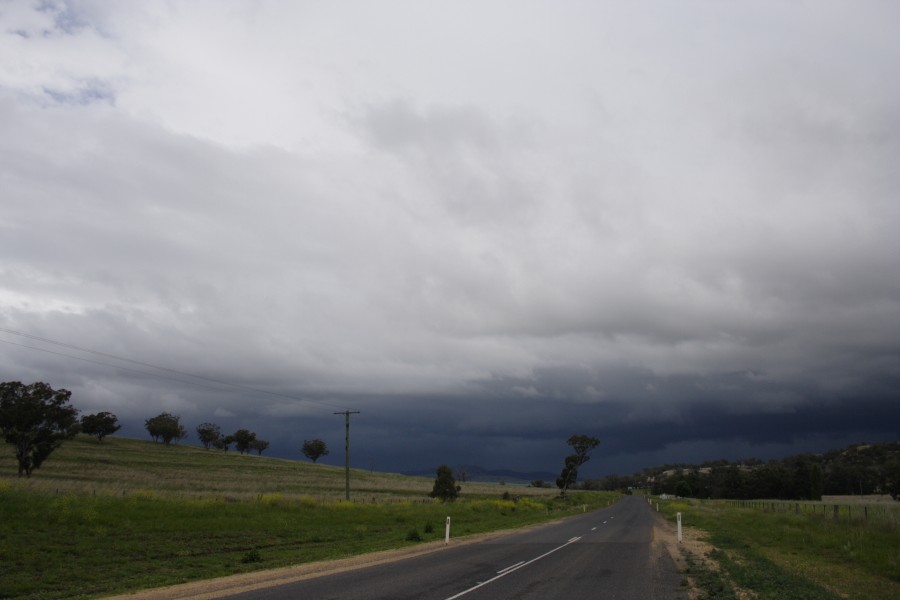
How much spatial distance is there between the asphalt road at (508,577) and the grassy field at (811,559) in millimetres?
1708

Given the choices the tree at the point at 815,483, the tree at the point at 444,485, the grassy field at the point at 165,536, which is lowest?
the tree at the point at 815,483

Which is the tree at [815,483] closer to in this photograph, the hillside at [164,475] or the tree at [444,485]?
the hillside at [164,475]

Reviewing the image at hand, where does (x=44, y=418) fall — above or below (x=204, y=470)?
above

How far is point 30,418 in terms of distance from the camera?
6112 cm

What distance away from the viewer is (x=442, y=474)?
257 feet

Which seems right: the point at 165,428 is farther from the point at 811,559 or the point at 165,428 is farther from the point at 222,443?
the point at 811,559

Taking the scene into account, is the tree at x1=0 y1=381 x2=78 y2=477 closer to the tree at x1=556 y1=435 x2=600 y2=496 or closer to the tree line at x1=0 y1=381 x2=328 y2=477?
the tree line at x1=0 y1=381 x2=328 y2=477

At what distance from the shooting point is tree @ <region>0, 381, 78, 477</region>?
199 feet

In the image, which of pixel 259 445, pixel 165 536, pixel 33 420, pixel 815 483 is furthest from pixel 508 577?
pixel 259 445

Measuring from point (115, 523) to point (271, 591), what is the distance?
17021 millimetres

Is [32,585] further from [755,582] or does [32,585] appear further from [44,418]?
[44,418]

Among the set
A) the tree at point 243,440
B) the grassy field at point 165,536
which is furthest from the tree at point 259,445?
the grassy field at point 165,536

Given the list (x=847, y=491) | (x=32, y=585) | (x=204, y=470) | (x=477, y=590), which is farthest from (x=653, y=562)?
(x=847, y=491)

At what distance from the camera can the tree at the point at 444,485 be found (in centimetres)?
7700
